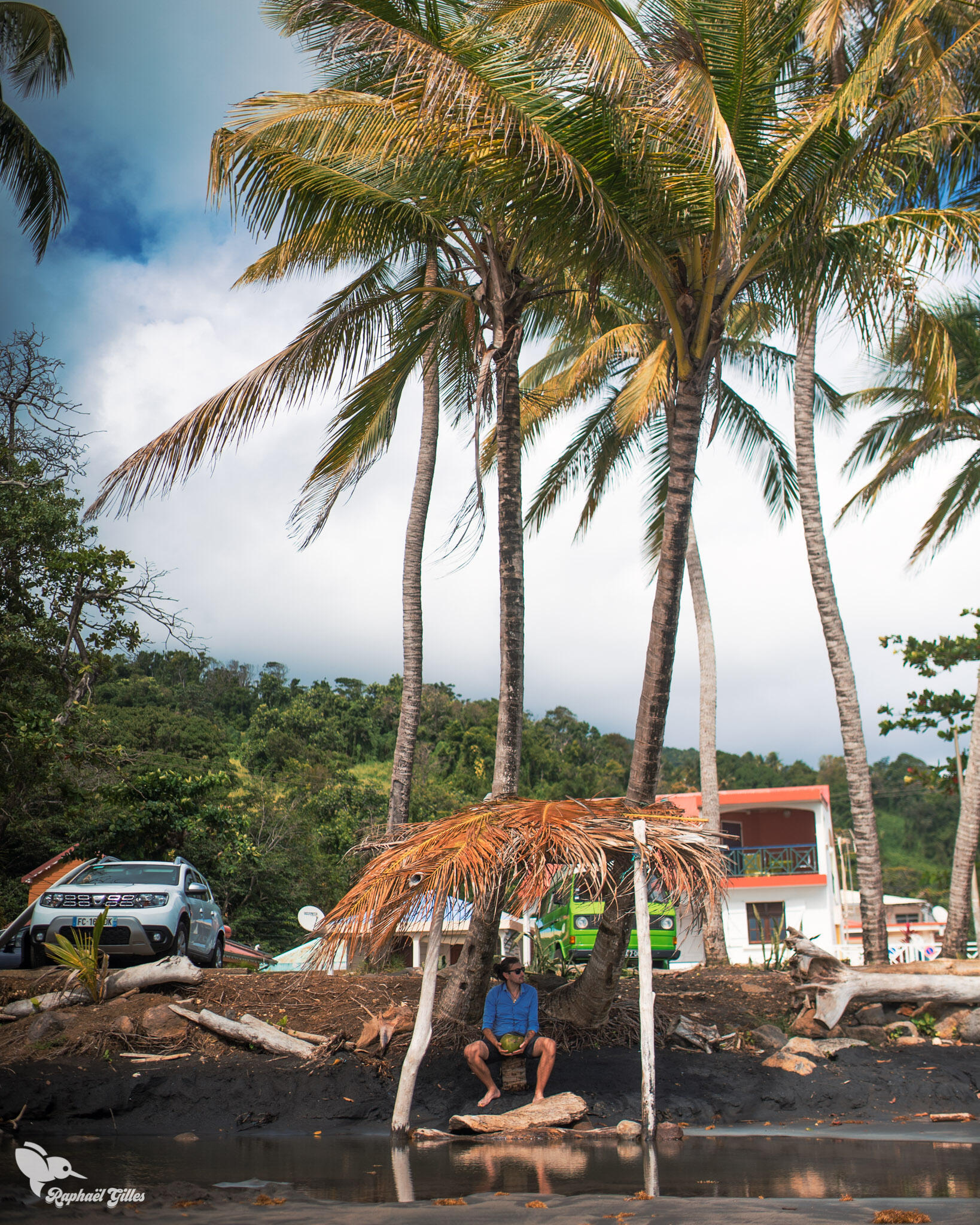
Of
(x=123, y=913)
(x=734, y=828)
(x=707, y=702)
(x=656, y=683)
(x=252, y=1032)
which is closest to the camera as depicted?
(x=656, y=683)

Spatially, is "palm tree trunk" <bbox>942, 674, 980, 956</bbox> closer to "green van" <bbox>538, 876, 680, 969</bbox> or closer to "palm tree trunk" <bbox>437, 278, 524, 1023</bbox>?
"green van" <bbox>538, 876, 680, 969</bbox>

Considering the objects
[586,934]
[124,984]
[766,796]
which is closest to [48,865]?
[124,984]

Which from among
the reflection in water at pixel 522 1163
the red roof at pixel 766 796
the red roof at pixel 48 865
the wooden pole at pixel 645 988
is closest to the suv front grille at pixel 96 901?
the reflection in water at pixel 522 1163

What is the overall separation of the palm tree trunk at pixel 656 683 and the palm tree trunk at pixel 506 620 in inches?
37.3

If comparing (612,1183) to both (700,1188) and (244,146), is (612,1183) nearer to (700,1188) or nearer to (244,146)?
(700,1188)

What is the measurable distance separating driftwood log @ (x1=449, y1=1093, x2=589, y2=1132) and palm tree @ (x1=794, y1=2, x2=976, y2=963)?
6.37m

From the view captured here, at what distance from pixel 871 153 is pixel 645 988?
7.56 metres

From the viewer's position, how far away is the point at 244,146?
10.1 meters

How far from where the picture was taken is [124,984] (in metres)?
10.8

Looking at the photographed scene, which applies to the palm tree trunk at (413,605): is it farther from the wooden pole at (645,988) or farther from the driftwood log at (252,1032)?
the wooden pole at (645,988)

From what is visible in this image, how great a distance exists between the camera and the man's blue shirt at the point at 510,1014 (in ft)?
27.7

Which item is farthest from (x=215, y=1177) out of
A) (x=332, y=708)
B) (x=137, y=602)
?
(x=332, y=708)

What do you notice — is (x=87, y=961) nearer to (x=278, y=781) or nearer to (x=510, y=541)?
(x=510, y=541)

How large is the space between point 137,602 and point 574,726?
148 ft
